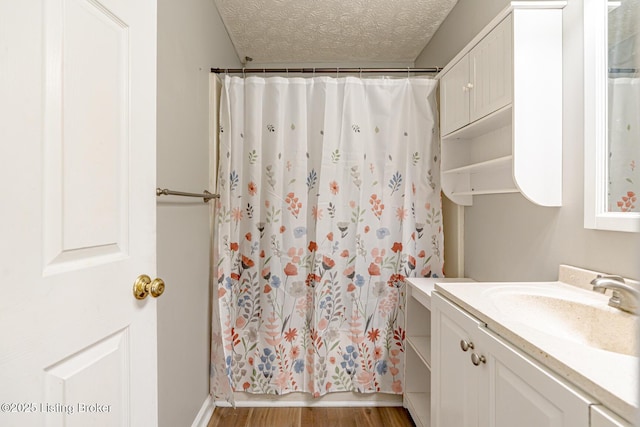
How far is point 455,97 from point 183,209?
1.56 metres

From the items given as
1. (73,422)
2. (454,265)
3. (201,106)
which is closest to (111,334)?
(73,422)

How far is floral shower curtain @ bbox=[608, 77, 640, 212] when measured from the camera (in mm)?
993

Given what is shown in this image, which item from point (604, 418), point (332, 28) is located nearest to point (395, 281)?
point (604, 418)

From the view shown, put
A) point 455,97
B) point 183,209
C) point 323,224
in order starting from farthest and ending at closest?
1. point 323,224
2. point 455,97
3. point 183,209

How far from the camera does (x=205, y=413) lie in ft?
6.13

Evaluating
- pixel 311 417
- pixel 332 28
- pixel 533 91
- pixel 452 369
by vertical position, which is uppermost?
pixel 332 28

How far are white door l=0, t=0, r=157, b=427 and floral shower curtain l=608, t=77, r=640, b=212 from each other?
145cm

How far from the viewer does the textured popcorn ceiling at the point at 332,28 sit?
211cm

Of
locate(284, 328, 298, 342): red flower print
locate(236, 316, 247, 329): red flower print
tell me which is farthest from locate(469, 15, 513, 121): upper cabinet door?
locate(236, 316, 247, 329): red flower print

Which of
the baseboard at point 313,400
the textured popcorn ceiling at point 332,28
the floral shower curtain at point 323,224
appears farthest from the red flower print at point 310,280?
the textured popcorn ceiling at point 332,28

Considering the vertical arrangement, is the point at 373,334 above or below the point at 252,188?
below

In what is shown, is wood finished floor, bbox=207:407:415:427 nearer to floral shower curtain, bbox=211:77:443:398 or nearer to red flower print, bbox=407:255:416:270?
floral shower curtain, bbox=211:77:443:398

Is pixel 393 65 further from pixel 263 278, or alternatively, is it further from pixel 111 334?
pixel 111 334

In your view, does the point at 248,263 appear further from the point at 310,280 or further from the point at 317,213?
the point at 317,213
